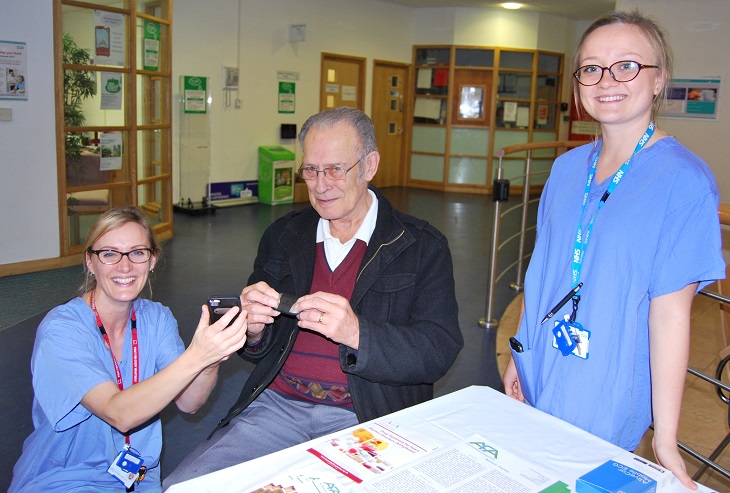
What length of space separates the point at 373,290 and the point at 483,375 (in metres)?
2.00

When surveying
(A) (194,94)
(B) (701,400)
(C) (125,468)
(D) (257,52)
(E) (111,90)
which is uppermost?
(D) (257,52)

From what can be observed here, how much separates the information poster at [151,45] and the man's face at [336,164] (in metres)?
5.11

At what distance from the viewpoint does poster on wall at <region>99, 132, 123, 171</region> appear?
19.6 feet

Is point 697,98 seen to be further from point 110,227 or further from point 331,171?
point 110,227

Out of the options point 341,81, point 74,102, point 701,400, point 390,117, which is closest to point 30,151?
point 74,102

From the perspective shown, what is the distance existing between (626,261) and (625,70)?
17.0 inches

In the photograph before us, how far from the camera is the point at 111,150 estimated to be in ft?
19.8

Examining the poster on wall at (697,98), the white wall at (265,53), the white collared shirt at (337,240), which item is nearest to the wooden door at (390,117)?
the white wall at (265,53)

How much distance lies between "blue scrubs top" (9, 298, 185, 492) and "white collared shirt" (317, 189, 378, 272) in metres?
0.60

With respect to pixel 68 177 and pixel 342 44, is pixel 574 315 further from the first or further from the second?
pixel 342 44

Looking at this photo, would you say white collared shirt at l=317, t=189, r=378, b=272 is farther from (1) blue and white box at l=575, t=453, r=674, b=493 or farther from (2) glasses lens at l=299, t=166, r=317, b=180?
(1) blue and white box at l=575, t=453, r=674, b=493

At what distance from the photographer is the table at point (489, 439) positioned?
3.93ft

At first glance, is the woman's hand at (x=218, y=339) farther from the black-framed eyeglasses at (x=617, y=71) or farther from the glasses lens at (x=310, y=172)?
the black-framed eyeglasses at (x=617, y=71)

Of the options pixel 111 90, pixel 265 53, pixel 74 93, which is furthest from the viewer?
pixel 265 53
